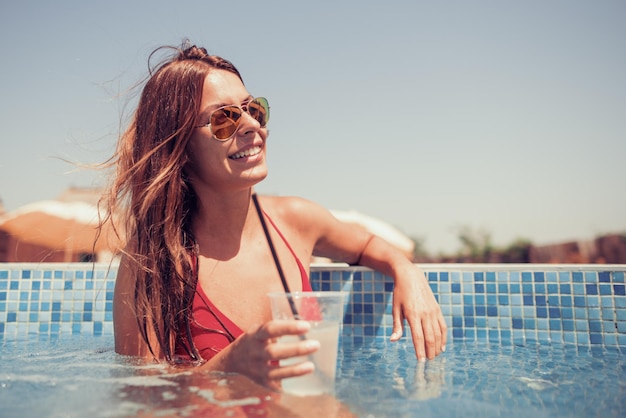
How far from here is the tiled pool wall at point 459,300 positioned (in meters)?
2.48

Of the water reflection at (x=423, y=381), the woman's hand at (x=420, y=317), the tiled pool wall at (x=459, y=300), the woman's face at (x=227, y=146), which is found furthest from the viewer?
the tiled pool wall at (x=459, y=300)

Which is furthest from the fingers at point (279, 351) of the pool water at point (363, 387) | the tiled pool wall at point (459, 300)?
the tiled pool wall at point (459, 300)

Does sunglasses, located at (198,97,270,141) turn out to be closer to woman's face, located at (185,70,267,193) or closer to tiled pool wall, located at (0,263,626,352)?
woman's face, located at (185,70,267,193)

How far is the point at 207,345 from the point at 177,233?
542mm

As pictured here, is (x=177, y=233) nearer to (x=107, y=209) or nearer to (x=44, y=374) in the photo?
Result: (x=107, y=209)

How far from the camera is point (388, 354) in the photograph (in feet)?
8.01

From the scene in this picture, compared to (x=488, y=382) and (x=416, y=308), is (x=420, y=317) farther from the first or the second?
(x=488, y=382)

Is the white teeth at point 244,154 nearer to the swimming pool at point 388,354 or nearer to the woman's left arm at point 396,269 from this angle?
the woman's left arm at point 396,269

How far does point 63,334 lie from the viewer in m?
3.03

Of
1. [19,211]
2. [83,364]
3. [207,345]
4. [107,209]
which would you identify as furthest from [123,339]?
[19,211]

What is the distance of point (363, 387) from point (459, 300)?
121 cm

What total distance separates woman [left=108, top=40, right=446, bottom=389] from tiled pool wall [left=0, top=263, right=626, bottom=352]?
43 cm

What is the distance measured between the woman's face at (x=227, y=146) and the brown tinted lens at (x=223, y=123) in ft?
0.08

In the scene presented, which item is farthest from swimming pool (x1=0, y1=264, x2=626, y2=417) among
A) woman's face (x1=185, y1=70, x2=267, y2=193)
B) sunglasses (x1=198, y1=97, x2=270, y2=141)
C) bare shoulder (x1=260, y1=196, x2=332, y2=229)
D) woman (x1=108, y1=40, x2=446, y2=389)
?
sunglasses (x1=198, y1=97, x2=270, y2=141)
